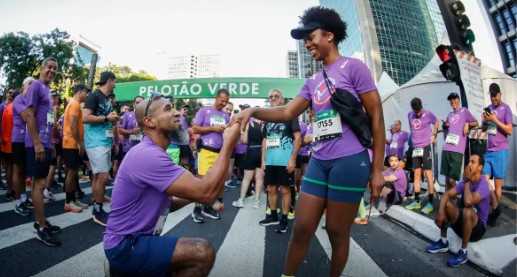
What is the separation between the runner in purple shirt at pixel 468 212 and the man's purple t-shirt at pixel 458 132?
2.19 m

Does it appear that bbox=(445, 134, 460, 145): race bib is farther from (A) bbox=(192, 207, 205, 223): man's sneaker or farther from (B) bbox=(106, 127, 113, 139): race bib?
(B) bbox=(106, 127, 113, 139): race bib

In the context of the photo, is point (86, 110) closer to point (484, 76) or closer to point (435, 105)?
point (435, 105)

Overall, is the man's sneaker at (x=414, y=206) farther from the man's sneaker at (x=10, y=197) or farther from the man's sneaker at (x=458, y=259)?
the man's sneaker at (x=10, y=197)

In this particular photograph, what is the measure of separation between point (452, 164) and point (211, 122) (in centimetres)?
449

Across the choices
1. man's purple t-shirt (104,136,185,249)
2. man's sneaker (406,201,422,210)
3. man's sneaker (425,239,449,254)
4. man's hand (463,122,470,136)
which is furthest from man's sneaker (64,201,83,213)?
man's hand (463,122,470,136)

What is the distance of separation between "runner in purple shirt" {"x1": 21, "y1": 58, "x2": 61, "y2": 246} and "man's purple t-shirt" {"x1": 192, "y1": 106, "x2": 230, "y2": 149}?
211 centimetres


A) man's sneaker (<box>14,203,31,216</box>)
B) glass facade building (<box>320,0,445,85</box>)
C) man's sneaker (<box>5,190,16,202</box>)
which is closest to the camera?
man's sneaker (<box>14,203,31,216</box>)

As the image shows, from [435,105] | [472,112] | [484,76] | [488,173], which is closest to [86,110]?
[472,112]

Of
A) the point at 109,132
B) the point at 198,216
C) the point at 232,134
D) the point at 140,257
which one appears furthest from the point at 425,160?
the point at 109,132

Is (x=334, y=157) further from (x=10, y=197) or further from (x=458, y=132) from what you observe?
(x=10, y=197)

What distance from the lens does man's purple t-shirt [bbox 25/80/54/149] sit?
3314mm

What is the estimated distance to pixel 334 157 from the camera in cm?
189

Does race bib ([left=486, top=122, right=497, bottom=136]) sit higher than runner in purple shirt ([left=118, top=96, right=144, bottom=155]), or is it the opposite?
runner in purple shirt ([left=118, top=96, right=144, bottom=155])

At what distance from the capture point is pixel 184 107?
354 inches
